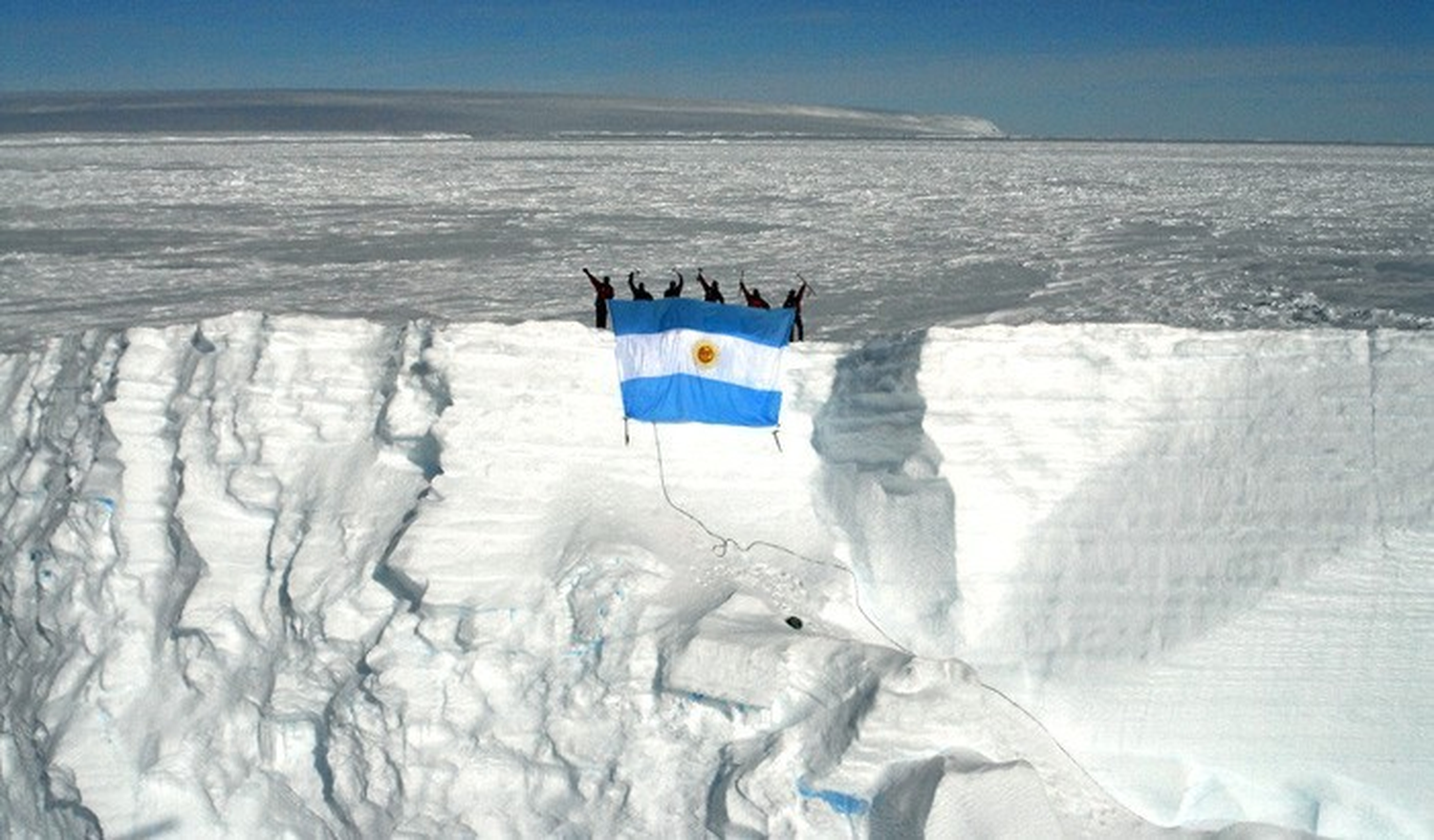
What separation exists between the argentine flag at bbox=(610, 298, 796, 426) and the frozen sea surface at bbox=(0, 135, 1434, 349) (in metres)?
4.16

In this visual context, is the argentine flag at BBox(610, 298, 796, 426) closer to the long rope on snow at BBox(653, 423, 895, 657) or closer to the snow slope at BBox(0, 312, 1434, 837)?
the snow slope at BBox(0, 312, 1434, 837)

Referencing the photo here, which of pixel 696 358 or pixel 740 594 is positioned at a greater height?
pixel 696 358

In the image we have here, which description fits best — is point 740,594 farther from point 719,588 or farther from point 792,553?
point 792,553

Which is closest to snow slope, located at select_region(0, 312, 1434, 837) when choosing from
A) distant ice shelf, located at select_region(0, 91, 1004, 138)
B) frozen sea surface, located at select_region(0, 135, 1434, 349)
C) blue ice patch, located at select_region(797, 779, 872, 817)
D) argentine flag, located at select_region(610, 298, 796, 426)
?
blue ice patch, located at select_region(797, 779, 872, 817)

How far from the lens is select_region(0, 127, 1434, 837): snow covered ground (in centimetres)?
577

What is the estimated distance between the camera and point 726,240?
1744cm

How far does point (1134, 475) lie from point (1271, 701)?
1280 millimetres

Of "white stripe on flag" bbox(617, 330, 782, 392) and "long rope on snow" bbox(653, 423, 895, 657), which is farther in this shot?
"white stripe on flag" bbox(617, 330, 782, 392)

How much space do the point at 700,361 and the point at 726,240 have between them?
10.6m

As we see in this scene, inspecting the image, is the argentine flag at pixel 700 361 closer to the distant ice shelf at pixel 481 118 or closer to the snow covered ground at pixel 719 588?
the snow covered ground at pixel 719 588

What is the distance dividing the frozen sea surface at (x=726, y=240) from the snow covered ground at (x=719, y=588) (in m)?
4.58

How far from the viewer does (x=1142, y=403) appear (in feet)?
21.6

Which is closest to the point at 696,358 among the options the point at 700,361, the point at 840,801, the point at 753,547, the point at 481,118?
the point at 700,361

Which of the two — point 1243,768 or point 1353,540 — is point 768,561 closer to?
point 1243,768
